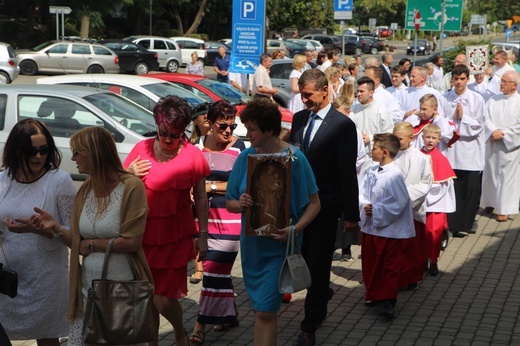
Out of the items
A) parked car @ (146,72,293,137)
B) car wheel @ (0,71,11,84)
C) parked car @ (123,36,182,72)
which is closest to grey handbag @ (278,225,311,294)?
parked car @ (146,72,293,137)

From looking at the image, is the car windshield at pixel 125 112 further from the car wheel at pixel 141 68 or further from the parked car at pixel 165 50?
the parked car at pixel 165 50

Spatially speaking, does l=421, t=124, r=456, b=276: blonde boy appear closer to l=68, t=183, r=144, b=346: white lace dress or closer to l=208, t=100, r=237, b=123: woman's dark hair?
l=208, t=100, r=237, b=123: woman's dark hair

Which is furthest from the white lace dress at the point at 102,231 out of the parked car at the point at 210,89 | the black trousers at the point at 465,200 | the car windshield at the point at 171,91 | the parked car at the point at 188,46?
the parked car at the point at 188,46

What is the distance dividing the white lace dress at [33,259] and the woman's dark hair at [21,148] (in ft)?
0.25

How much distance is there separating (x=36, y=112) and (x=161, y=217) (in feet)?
19.0

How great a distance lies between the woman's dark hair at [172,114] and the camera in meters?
5.64

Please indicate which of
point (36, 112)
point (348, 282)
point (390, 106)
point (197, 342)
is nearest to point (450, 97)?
point (390, 106)

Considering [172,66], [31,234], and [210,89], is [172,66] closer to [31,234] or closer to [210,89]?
[210,89]

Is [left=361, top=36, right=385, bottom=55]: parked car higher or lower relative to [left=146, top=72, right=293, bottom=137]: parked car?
lower

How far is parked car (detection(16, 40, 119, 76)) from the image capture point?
3747 cm

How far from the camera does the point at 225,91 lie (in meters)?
17.1

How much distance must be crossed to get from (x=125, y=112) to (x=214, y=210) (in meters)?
4.89

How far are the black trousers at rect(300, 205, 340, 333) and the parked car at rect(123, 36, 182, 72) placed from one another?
3806 cm

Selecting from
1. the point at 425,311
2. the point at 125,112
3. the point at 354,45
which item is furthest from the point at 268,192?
the point at 354,45
